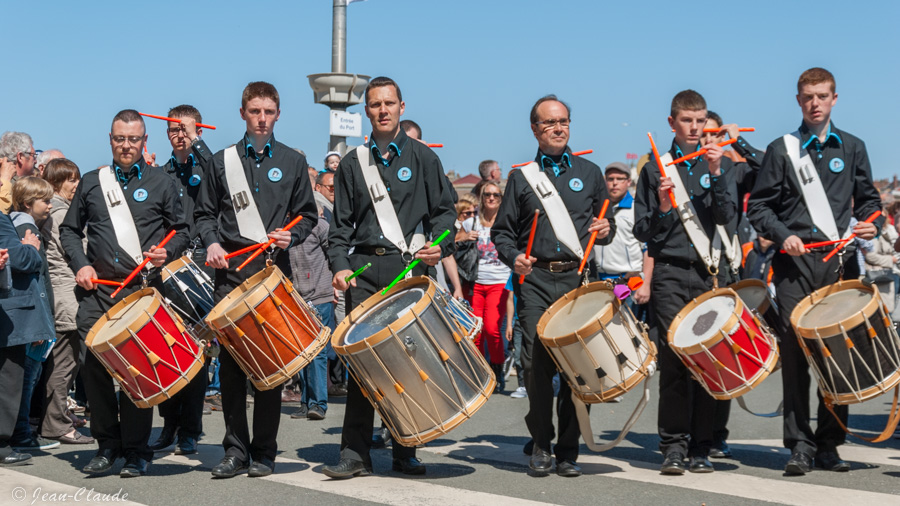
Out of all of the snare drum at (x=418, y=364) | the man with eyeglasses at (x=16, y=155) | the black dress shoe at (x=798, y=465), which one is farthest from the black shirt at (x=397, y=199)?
the man with eyeglasses at (x=16, y=155)

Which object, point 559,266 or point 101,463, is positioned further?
point 559,266

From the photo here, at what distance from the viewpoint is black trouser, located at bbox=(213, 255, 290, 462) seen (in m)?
6.04

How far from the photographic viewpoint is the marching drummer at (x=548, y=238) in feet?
20.4

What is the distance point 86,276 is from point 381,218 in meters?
1.71

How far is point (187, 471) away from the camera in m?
6.34

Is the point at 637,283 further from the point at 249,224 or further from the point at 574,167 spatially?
the point at 249,224

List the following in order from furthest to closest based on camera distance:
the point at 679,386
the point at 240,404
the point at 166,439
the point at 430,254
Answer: the point at 166,439
the point at 679,386
the point at 240,404
the point at 430,254

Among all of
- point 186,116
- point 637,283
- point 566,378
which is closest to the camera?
point 566,378

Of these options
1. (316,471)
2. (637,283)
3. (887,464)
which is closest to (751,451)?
(887,464)

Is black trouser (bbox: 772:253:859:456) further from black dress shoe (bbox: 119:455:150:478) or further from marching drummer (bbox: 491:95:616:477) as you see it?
black dress shoe (bbox: 119:455:150:478)

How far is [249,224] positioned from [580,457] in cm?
257

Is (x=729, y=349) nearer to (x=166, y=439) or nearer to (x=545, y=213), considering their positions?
(x=545, y=213)

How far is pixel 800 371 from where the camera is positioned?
245 inches

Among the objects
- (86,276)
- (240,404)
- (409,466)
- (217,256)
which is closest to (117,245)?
(86,276)
